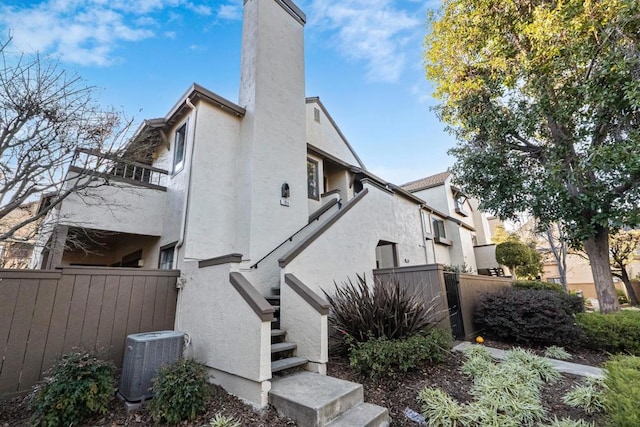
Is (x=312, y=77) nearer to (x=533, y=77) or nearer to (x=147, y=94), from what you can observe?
(x=147, y=94)

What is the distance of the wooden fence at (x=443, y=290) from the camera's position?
648 cm

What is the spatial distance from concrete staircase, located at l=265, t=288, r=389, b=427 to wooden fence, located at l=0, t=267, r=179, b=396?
2645 millimetres

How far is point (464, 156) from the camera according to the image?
10.2m

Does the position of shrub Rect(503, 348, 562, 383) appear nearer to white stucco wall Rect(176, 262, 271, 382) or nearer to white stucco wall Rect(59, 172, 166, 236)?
white stucco wall Rect(176, 262, 271, 382)

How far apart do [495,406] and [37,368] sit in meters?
6.29

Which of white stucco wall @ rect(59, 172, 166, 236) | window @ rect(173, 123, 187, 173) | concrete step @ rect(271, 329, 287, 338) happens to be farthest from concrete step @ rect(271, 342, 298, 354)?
Answer: window @ rect(173, 123, 187, 173)

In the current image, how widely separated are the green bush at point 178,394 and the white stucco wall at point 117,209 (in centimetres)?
492

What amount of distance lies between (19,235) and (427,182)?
20449mm

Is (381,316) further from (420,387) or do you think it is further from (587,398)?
(587,398)

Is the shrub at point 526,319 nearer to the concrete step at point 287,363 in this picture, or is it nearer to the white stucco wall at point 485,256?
the concrete step at point 287,363

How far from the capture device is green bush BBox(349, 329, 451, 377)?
4.49m

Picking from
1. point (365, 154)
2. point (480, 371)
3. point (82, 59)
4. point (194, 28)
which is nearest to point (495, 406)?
point (480, 371)

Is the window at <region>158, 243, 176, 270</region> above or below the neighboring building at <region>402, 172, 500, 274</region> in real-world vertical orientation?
below

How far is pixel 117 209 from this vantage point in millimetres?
7156
